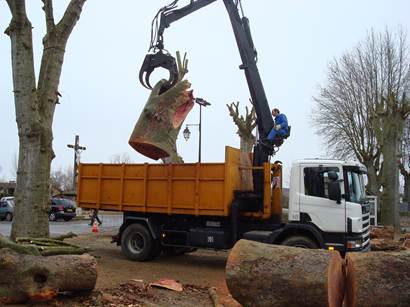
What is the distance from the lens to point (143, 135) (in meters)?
11.4

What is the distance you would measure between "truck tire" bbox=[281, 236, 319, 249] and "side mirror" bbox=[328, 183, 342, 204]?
3.28 ft

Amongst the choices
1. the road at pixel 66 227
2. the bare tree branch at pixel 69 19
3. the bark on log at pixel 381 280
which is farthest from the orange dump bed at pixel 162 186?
the road at pixel 66 227

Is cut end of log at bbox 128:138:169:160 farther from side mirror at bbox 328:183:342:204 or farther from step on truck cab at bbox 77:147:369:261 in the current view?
side mirror at bbox 328:183:342:204

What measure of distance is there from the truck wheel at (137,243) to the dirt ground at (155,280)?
0.22m

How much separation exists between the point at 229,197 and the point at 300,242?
72.3 inches

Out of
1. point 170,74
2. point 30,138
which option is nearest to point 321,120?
point 170,74

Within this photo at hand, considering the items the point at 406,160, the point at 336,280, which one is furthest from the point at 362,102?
the point at 336,280

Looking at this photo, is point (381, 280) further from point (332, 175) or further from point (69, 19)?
point (69, 19)

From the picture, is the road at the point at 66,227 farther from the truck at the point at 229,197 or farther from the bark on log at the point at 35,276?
the bark on log at the point at 35,276

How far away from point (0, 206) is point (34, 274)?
31.0m

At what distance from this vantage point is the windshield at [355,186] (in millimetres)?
10359

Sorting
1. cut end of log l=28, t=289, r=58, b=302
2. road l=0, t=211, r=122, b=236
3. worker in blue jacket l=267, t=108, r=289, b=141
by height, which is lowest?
road l=0, t=211, r=122, b=236

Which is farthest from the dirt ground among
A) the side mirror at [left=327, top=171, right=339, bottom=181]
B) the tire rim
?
the side mirror at [left=327, top=171, right=339, bottom=181]

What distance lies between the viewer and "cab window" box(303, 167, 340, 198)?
10.5m
